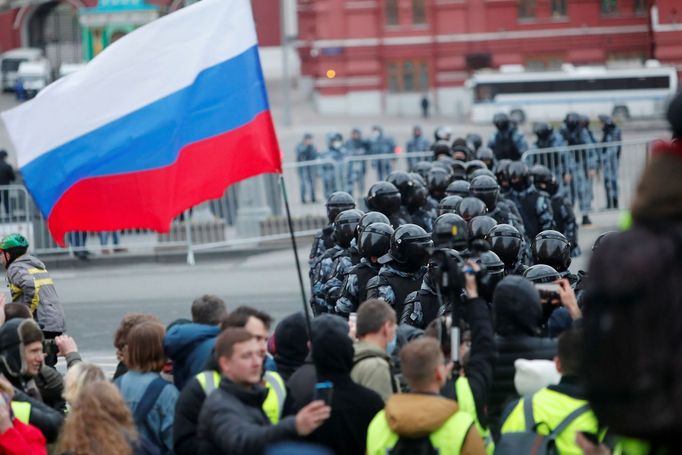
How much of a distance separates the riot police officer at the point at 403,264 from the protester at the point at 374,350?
3.16 m

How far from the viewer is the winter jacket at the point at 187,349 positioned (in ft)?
23.7

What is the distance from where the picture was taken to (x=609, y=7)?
5581 centimetres

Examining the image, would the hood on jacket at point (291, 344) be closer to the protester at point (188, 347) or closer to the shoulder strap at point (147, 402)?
the protester at point (188, 347)

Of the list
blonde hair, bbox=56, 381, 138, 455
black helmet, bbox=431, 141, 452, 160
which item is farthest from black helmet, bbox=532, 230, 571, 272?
black helmet, bbox=431, 141, 452, 160

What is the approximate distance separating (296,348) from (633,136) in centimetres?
3929

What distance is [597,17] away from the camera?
5578cm

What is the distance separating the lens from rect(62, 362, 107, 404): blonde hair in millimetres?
6617

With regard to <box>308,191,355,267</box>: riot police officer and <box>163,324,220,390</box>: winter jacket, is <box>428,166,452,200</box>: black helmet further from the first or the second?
<box>163,324,220,390</box>: winter jacket

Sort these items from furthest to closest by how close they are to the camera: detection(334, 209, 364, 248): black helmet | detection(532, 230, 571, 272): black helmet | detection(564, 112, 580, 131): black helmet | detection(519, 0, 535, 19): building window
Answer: detection(519, 0, 535, 19): building window
detection(564, 112, 580, 131): black helmet
detection(334, 209, 364, 248): black helmet
detection(532, 230, 571, 272): black helmet

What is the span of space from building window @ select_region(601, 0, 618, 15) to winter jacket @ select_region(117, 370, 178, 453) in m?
50.8

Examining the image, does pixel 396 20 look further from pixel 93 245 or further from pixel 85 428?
pixel 85 428

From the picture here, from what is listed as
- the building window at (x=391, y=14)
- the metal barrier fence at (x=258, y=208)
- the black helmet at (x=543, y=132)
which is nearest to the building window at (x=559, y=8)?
the building window at (x=391, y=14)

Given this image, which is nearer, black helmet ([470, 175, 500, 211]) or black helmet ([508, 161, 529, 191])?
black helmet ([470, 175, 500, 211])

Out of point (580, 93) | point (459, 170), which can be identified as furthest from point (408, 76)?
point (459, 170)
